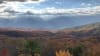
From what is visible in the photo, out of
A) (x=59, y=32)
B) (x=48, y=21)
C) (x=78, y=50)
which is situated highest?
(x=48, y=21)

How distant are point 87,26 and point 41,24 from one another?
3.28 ft

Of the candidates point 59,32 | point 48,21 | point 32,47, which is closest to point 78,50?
point 59,32

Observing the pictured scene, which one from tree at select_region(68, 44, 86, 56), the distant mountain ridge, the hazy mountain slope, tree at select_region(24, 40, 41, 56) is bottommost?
tree at select_region(68, 44, 86, 56)

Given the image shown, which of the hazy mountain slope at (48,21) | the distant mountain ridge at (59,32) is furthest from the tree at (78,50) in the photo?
the hazy mountain slope at (48,21)

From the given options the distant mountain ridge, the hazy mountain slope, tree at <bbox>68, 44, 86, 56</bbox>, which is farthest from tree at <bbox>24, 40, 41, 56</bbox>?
tree at <bbox>68, 44, 86, 56</bbox>

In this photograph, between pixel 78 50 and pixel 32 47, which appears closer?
pixel 78 50

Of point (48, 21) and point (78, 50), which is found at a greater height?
point (48, 21)

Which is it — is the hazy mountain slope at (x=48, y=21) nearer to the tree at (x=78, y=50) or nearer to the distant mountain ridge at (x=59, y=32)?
the distant mountain ridge at (x=59, y=32)

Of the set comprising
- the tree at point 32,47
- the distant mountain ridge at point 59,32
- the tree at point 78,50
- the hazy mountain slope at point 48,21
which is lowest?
the tree at point 78,50

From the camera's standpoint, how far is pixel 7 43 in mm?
5797

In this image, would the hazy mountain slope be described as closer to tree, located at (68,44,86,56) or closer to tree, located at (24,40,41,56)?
tree, located at (24,40,41,56)

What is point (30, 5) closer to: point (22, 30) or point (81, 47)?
point (22, 30)

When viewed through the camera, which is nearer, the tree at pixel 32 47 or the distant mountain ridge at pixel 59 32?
the distant mountain ridge at pixel 59 32

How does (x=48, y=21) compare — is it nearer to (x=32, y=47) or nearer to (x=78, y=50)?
(x=32, y=47)
